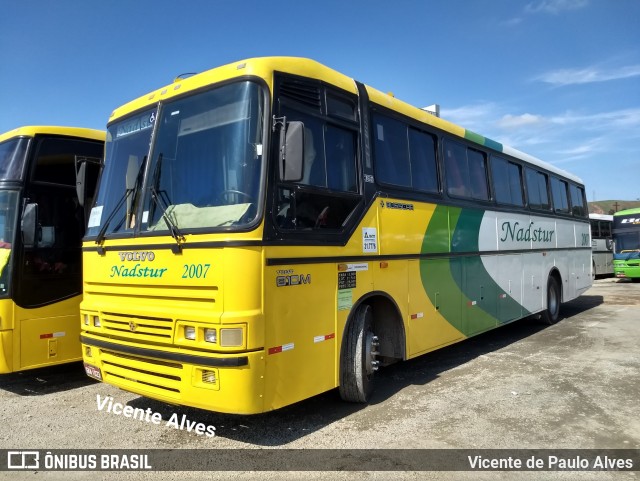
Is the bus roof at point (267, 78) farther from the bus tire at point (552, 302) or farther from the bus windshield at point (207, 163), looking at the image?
the bus tire at point (552, 302)

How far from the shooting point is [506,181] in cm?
917

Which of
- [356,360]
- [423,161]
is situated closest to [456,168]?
[423,161]

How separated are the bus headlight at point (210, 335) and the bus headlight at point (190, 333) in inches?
5.4

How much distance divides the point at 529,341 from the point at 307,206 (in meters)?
6.59

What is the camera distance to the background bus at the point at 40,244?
20.2 feet

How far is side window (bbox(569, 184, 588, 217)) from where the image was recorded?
42.2 ft

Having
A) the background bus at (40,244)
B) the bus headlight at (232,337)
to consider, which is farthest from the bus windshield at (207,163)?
the background bus at (40,244)

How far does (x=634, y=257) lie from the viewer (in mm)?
23500

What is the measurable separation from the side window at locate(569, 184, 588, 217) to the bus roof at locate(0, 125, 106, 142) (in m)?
A: 11.3

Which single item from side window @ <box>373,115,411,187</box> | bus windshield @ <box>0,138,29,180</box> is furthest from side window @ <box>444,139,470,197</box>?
bus windshield @ <box>0,138,29,180</box>

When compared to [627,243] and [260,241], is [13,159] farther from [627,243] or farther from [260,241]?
[627,243]

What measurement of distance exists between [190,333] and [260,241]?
1008 mm

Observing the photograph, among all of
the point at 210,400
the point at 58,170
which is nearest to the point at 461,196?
the point at 210,400

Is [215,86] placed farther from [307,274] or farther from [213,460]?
[213,460]
